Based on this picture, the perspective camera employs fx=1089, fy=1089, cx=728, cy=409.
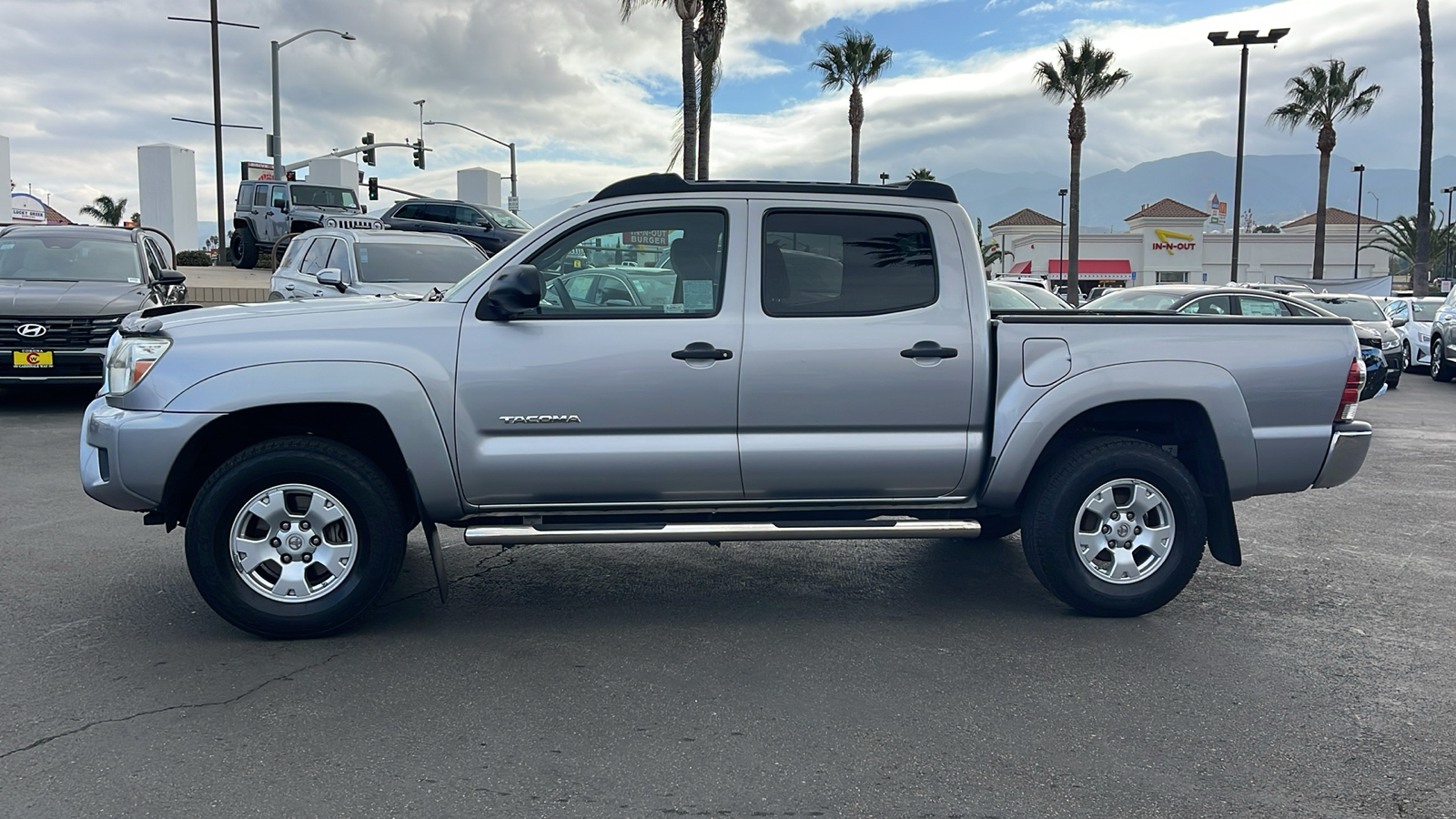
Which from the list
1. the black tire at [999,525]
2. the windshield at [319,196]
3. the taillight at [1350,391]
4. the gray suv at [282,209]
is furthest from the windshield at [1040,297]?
the windshield at [319,196]

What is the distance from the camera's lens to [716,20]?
74.3ft

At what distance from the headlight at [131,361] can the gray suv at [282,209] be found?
21.0 m

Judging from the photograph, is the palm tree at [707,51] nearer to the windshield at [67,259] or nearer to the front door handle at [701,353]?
the windshield at [67,259]

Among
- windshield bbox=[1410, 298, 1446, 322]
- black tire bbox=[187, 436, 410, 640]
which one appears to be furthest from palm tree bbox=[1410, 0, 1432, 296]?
black tire bbox=[187, 436, 410, 640]

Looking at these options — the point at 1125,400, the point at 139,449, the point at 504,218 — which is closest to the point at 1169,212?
the point at 504,218

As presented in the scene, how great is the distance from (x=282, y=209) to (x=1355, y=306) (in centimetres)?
2295

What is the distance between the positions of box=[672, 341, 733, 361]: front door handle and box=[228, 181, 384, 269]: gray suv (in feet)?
71.2

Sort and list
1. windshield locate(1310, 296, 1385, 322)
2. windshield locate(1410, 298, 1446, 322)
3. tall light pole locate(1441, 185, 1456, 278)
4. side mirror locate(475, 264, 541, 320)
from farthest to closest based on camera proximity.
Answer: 1. tall light pole locate(1441, 185, 1456, 278)
2. windshield locate(1410, 298, 1446, 322)
3. windshield locate(1310, 296, 1385, 322)
4. side mirror locate(475, 264, 541, 320)

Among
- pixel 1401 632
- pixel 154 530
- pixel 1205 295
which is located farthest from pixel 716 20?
pixel 1401 632

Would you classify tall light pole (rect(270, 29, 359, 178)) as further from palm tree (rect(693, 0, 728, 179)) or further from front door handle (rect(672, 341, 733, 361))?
front door handle (rect(672, 341, 733, 361))

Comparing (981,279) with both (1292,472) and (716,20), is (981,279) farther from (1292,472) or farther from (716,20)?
(716,20)

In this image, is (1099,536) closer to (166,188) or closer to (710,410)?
(710,410)

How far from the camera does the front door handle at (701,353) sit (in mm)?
4594

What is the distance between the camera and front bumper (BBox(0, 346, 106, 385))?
35.4 feet
